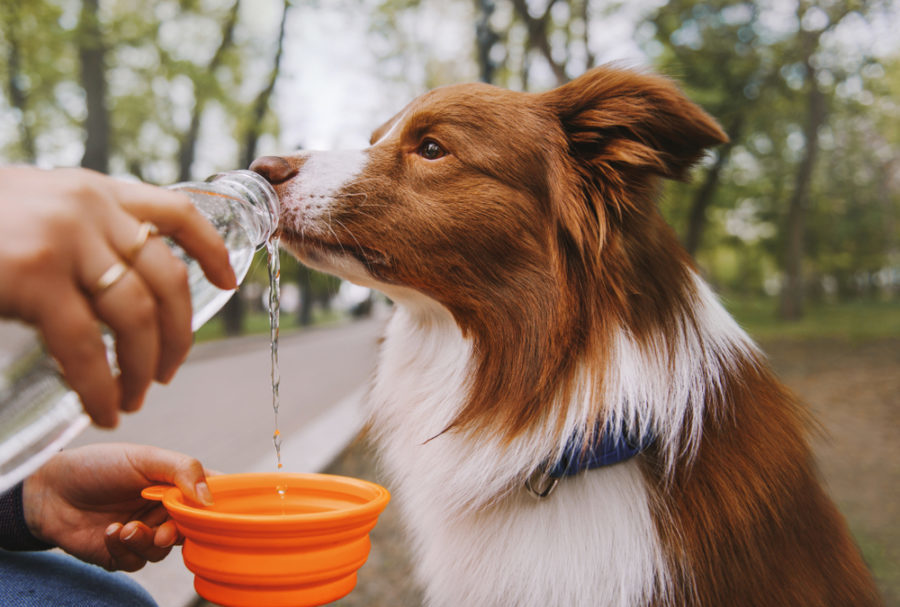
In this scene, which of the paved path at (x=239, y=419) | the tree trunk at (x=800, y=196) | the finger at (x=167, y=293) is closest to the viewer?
the finger at (x=167, y=293)

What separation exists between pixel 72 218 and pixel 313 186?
4.72 feet

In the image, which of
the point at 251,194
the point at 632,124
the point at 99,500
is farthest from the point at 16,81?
the point at 632,124

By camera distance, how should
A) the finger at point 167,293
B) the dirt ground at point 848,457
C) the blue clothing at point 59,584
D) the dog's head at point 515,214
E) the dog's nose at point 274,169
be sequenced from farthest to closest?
the dirt ground at point 848,457 < the dog's nose at point 274,169 < the dog's head at point 515,214 < the blue clothing at point 59,584 < the finger at point 167,293

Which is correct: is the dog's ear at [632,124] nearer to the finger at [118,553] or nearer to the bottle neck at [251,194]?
the bottle neck at [251,194]

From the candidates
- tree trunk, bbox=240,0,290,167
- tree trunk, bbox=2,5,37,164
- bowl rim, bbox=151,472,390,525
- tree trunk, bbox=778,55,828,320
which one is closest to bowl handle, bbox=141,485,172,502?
bowl rim, bbox=151,472,390,525

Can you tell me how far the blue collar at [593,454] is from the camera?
1.84 metres

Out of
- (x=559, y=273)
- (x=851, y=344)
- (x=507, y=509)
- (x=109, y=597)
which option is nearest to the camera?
(x=109, y=597)

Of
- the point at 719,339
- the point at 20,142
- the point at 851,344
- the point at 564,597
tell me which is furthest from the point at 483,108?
the point at 20,142

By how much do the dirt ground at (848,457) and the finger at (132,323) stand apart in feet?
6.44

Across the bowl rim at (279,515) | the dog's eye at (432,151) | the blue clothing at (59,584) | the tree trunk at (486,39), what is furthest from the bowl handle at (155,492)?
the tree trunk at (486,39)

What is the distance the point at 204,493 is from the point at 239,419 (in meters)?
6.73

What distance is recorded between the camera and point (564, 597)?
177cm

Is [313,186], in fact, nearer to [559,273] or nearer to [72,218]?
[559,273]

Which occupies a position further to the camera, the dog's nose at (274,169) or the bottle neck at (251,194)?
the dog's nose at (274,169)
